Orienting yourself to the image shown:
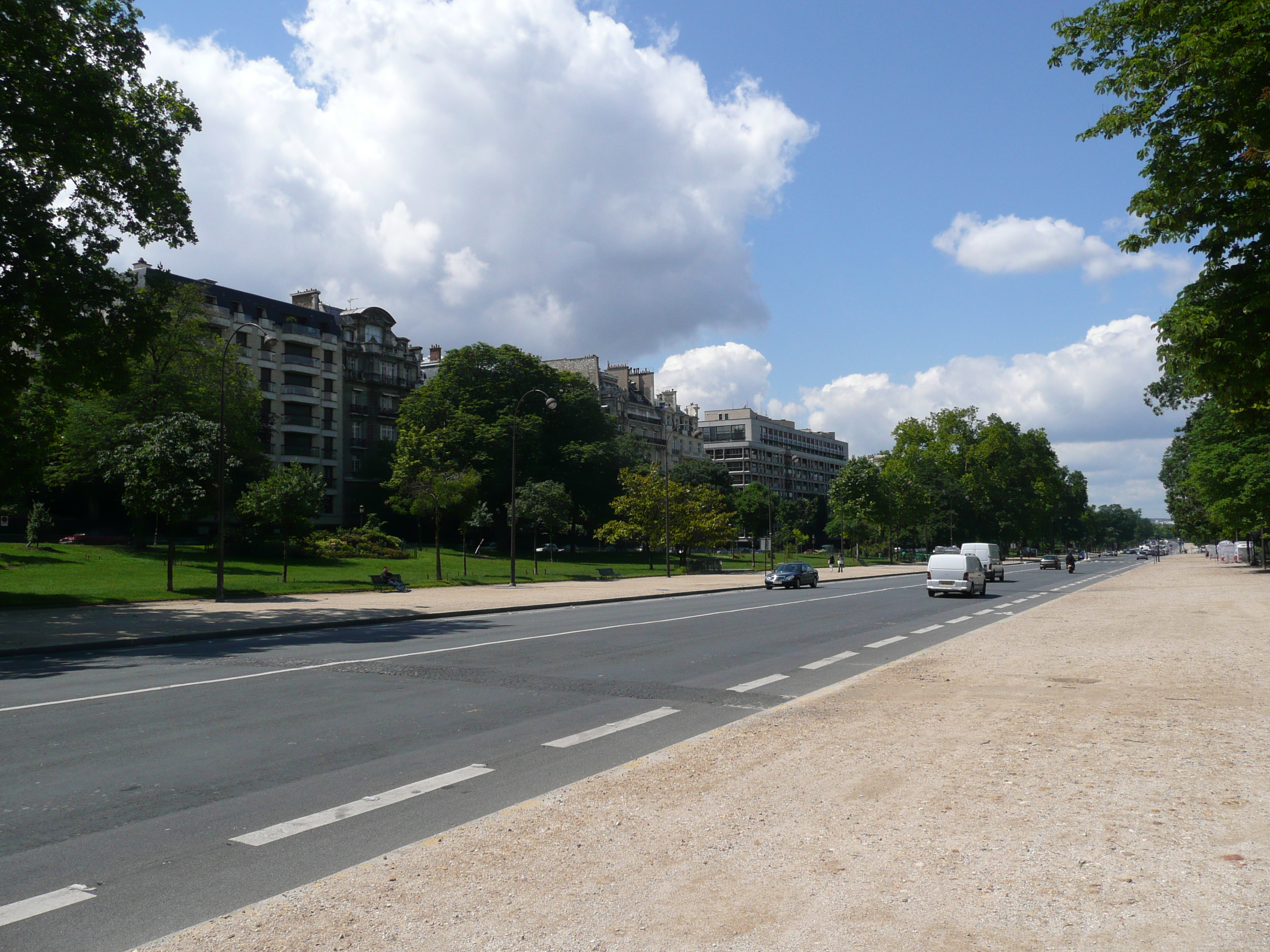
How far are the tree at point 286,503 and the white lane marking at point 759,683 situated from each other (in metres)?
35.5

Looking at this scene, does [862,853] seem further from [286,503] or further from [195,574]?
[286,503]

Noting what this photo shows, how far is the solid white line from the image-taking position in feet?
16.8

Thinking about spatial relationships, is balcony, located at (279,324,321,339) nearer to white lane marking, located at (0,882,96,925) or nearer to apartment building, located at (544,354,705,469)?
apartment building, located at (544,354,705,469)

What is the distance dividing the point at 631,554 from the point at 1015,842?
6993 cm

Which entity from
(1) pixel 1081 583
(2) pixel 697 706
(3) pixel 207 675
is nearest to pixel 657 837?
(2) pixel 697 706

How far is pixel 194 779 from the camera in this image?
6398 mm

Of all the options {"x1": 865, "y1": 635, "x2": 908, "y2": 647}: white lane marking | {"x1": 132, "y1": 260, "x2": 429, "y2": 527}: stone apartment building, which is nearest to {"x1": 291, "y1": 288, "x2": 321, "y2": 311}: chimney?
{"x1": 132, "y1": 260, "x2": 429, "y2": 527}: stone apartment building

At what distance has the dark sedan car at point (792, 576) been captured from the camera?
1582 inches

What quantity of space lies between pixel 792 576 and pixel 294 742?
34.7 m

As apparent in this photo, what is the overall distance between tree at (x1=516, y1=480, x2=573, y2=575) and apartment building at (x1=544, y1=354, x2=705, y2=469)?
52135mm

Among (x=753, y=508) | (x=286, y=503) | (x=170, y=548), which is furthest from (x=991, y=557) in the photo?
(x=753, y=508)

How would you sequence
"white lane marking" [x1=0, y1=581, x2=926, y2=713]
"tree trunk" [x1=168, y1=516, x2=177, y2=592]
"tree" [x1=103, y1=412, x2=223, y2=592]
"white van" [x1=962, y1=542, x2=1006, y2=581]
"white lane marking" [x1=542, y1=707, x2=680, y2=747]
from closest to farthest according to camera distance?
1. "white lane marking" [x1=542, y1=707, x2=680, y2=747]
2. "white lane marking" [x1=0, y1=581, x2=926, y2=713]
3. "tree trunk" [x1=168, y1=516, x2=177, y2=592]
4. "tree" [x1=103, y1=412, x2=223, y2=592]
5. "white van" [x1=962, y1=542, x2=1006, y2=581]

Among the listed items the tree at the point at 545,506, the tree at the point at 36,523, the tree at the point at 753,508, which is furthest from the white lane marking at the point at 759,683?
the tree at the point at 753,508

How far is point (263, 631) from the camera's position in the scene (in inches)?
729
